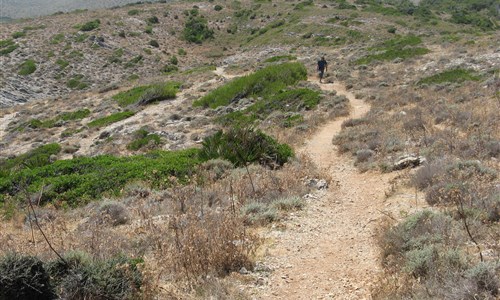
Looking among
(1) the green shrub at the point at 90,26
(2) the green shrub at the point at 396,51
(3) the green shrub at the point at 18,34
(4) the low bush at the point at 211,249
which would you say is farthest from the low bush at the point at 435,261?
(3) the green shrub at the point at 18,34

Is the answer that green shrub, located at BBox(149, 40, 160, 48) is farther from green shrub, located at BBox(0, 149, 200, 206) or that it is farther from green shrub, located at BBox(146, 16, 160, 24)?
green shrub, located at BBox(0, 149, 200, 206)

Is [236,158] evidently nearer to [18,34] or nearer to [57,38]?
[57,38]

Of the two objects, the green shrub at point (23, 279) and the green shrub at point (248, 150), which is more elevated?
the green shrub at point (23, 279)

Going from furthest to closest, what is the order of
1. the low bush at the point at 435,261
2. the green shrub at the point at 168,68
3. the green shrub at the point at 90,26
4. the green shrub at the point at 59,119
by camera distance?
1. the green shrub at the point at 90,26
2. the green shrub at the point at 168,68
3. the green shrub at the point at 59,119
4. the low bush at the point at 435,261

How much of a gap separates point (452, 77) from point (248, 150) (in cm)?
1593

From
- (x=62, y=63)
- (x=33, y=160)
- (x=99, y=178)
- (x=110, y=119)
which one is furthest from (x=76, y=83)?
(x=99, y=178)

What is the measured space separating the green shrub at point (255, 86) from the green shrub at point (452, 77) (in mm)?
8664

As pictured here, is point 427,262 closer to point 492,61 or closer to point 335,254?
point 335,254

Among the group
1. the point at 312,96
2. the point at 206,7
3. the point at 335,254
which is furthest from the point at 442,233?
the point at 206,7

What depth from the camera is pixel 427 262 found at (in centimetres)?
447

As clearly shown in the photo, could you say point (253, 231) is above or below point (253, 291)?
below

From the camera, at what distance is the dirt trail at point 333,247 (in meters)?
4.82

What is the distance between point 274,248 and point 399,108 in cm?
1327

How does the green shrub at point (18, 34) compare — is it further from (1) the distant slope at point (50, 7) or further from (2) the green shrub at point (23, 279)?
(1) the distant slope at point (50, 7)
